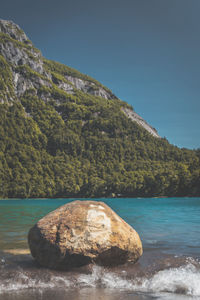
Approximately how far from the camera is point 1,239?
15781 mm

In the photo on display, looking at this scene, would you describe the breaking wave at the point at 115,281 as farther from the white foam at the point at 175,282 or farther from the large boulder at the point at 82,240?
the large boulder at the point at 82,240

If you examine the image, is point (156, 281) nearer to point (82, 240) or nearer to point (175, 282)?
point (175, 282)

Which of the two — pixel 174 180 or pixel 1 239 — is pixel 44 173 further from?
pixel 1 239

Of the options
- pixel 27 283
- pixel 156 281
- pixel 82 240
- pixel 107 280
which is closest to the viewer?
pixel 27 283

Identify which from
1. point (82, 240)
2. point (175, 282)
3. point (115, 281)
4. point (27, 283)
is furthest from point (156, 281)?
point (27, 283)

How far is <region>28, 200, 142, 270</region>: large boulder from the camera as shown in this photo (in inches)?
367

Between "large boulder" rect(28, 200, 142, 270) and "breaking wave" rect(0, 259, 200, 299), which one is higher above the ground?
"large boulder" rect(28, 200, 142, 270)

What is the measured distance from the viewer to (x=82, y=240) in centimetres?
936

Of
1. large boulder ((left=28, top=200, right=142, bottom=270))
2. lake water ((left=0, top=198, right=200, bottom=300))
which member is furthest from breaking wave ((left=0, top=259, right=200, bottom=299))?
large boulder ((left=28, top=200, right=142, bottom=270))

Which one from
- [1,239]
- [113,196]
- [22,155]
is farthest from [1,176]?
[1,239]

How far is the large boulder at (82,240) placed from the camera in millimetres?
9312

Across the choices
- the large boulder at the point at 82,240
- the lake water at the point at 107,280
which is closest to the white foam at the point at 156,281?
the lake water at the point at 107,280

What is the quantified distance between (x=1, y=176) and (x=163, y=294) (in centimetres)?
15505

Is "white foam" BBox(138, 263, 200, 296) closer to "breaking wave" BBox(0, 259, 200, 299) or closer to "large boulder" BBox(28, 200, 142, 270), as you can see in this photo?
"breaking wave" BBox(0, 259, 200, 299)
